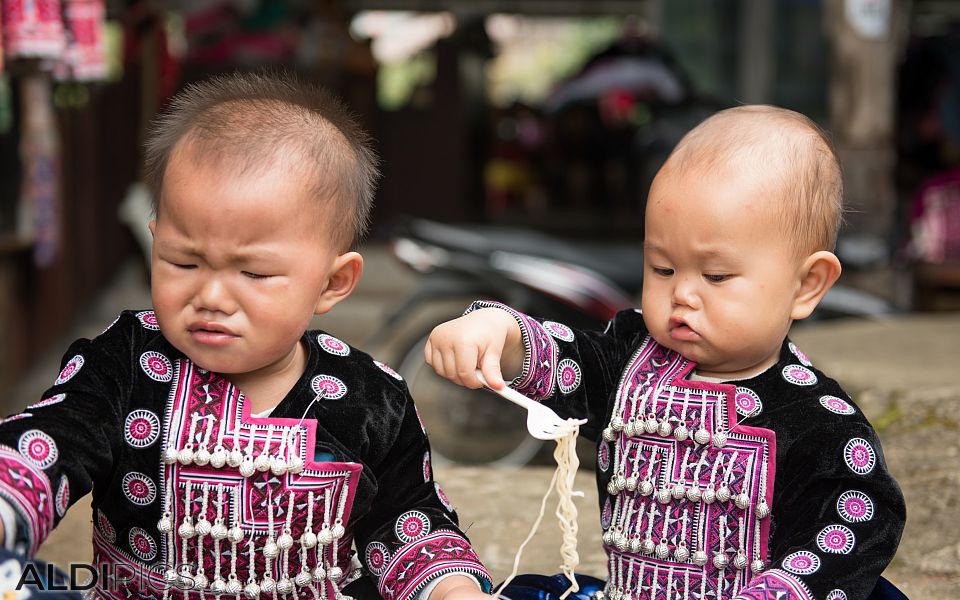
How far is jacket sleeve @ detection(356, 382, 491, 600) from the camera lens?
1783 mm

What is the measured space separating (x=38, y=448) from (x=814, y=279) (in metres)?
1.20

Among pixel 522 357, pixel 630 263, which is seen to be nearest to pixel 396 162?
pixel 630 263

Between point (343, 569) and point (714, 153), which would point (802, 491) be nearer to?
point (714, 153)

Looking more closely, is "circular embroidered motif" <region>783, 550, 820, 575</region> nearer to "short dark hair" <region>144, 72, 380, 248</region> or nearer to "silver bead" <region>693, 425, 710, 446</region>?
"silver bead" <region>693, 425, 710, 446</region>

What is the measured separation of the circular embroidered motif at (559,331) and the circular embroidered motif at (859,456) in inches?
19.2

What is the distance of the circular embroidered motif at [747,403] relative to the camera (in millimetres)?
1763

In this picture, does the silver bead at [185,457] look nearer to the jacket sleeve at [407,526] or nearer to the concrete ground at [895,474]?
the jacket sleeve at [407,526]

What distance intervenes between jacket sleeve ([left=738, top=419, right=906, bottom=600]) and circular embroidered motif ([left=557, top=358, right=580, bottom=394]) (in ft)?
1.23

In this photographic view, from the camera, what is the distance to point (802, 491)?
1706 millimetres

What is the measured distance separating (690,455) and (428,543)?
0.45 metres

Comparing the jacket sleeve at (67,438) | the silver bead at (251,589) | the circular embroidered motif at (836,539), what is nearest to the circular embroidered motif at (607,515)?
the circular embroidered motif at (836,539)

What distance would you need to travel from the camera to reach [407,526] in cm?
182

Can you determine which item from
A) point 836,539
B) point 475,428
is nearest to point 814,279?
point 836,539

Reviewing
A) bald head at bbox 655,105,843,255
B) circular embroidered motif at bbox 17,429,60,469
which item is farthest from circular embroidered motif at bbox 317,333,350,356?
bald head at bbox 655,105,843,255
